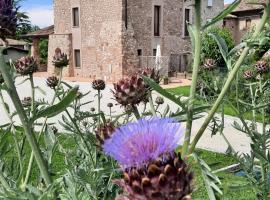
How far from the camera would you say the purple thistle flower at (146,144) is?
2.65ft

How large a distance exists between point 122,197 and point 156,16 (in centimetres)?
1756

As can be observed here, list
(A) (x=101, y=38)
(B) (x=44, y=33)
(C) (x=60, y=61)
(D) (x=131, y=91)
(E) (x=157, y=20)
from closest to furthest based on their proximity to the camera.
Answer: (D) (x=131, y=91), (C) (x=60, y=61), (A) (x=101, y=38), (E) (x=157, y=20), (B) (x=44, y=33)

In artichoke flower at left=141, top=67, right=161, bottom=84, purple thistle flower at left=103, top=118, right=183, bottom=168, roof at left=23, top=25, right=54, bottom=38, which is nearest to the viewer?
purple thistle flower at left=103, top=118, right=183, bottom=168

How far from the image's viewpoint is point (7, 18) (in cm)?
123

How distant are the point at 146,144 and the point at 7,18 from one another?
0.62m

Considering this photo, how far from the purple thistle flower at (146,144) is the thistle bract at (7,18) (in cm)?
54

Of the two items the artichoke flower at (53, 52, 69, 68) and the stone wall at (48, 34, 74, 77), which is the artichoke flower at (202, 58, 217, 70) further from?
the stone wall at (48, 34, 74, 77)

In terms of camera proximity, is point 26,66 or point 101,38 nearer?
point 26,66

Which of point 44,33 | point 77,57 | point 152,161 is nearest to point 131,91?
point 152,161

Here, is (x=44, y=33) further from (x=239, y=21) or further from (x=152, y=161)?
(x=152, y=161)

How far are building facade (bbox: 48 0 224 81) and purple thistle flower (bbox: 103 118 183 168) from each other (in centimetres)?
1540

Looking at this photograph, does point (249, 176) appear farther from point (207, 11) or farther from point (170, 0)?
point (207, 11)

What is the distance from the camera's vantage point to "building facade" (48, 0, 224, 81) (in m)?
16.9

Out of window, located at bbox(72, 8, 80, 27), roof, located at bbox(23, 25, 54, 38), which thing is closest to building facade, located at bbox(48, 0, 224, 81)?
window, located at bbox(72, 8, 80, 27)
